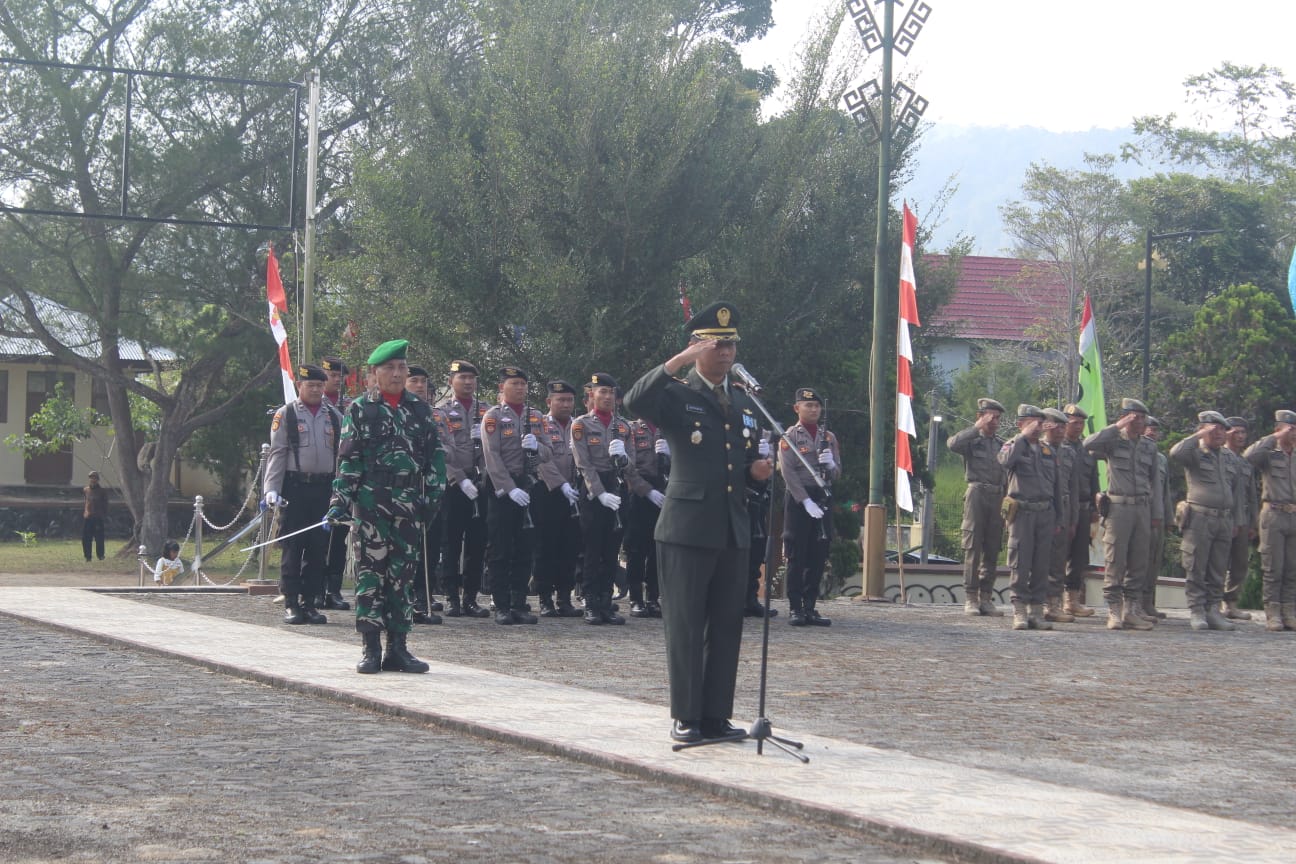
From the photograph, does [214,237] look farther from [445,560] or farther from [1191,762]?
[1191,762]

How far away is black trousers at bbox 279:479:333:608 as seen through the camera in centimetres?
1344

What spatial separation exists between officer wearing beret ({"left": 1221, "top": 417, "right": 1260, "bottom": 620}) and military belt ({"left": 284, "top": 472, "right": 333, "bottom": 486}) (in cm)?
855

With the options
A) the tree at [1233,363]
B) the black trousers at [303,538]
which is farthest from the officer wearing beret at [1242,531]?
the tree at [1233,363]

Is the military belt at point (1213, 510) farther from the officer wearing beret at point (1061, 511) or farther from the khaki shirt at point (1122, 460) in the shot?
the officer wearing beret at point (1061, 511)

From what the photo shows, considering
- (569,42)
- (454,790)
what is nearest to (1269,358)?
(569,42)

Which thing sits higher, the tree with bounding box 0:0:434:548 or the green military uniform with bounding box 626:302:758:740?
the tree with bounding box 0:0:434:548

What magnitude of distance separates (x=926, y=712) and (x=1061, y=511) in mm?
7076

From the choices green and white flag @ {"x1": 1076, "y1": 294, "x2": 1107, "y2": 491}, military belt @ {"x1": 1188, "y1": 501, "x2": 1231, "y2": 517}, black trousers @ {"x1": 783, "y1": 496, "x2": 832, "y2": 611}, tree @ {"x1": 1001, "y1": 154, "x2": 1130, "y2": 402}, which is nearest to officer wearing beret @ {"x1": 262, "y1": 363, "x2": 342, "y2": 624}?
black trousers @ {"x1": 783, "y1": 496, "x2": 832, "y2": 611}

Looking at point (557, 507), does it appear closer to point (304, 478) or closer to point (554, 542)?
point (554, 542)

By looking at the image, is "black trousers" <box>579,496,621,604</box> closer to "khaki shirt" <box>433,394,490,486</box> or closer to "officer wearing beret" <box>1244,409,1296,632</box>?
"khaki shirt" <box>433,394,490,486</box>

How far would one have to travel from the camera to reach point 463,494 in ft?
46.1

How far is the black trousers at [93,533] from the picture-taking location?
114 ft

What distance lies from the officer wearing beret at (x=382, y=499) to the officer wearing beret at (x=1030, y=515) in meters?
6.72

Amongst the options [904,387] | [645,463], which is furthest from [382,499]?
[904,387]
